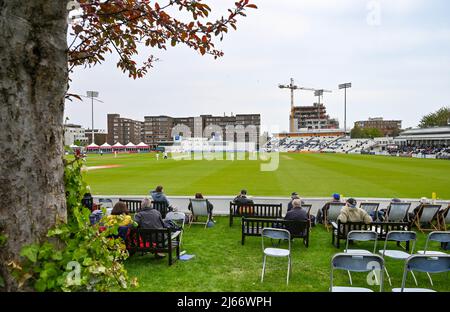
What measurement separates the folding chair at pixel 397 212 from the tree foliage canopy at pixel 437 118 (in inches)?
4493

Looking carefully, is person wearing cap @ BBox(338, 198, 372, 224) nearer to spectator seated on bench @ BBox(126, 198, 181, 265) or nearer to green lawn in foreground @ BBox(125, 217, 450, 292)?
green lawn in foreground @ BBox(125, 217, 450, 292)

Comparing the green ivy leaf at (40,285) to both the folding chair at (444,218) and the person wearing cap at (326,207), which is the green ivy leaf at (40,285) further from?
the folding chair at (444,218)

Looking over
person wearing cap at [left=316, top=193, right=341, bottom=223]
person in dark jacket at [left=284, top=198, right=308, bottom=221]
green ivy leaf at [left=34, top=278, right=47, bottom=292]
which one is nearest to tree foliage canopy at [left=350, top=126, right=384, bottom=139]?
person wearing cap at [left=316, top=193, right=341, bottom=223]

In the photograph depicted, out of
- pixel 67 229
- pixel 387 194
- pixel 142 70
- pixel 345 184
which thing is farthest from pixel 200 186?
pixel 67 229

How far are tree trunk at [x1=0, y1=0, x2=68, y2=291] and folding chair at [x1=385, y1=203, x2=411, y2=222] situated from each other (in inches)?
352

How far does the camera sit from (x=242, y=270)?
5449 millimetres

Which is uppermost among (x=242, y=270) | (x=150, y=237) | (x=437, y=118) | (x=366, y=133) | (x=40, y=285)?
(x=437, y=118)

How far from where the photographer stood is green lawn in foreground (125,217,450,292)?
478cm

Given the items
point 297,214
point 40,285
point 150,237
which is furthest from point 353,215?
point 40,285

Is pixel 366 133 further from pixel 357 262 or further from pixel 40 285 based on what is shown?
pixel 40 285

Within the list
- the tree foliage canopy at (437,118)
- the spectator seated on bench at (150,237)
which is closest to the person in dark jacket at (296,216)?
→ the spectator seated on bench at (150,237)

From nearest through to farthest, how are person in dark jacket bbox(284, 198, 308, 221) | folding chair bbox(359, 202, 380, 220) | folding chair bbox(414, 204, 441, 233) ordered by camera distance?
person in dark jacket bbox(284, 198, 308, 221)
folding chair bbox(414, 204, 441, 233)
folding chair bbox(359, 202, 380, 220)

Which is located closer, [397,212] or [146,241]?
[146,241]

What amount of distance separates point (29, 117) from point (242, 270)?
180 inches
